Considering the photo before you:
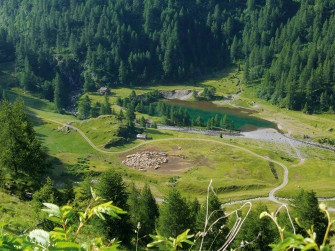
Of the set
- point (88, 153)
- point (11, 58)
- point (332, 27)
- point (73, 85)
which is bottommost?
point (88, 153)

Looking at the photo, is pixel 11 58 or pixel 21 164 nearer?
pixel 21 164

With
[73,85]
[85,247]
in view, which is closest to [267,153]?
[85,247]

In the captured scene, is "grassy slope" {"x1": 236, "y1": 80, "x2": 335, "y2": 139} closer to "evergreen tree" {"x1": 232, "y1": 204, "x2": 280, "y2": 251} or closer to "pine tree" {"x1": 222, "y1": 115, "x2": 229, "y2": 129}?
"pine tree" {"x1": 222, "y1": 115, "x2": 229, "y2": 129}

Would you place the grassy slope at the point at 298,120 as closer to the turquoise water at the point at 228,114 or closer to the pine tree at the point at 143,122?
the turquoise water at the point at 228,114

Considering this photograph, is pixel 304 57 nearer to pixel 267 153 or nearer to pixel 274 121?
pixel 274 121

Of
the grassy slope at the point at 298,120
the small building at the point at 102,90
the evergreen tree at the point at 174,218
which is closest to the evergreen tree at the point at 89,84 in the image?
the small building at the point at 102,90

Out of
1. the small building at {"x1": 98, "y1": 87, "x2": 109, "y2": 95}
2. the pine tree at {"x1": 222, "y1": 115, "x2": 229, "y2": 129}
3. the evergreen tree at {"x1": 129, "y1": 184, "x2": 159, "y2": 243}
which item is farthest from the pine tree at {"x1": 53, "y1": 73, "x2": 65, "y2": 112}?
the evergreen tree at {"x1": 129, "y1": 184, "x2": 159, "y2": 243}
